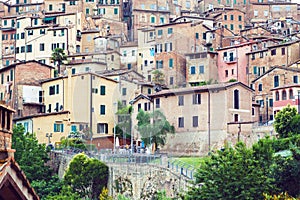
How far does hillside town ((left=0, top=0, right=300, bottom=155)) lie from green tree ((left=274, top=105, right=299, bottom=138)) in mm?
4353

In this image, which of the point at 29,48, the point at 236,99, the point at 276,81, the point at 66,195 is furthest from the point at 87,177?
the point at 29,48

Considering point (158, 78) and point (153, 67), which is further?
point (153, 67)

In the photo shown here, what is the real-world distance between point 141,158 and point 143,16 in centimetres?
4785

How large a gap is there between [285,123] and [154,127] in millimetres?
12699

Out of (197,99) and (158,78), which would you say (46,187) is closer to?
(197,99)

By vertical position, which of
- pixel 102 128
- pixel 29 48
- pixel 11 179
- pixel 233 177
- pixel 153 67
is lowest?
pixel 233 177

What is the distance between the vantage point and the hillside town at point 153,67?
55375 millimetres

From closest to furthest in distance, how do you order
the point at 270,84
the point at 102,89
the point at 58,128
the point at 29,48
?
the point at 58,128 → the point at 102,89 → the point at 270,84 → the point at 29,48

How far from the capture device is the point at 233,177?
32.4 metres

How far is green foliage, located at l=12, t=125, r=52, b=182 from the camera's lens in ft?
159

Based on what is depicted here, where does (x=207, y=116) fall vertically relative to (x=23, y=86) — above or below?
below

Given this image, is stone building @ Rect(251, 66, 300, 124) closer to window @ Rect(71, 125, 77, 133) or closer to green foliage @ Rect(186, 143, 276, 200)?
window @ Rect(71, 125, 77, 133)

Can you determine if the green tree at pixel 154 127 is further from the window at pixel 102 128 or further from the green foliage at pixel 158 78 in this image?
the green foliage at pixel 158 78

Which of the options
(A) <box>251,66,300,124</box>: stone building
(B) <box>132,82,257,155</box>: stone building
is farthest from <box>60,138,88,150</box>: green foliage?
(A) <box>251,66,300,124</box>: stone building
